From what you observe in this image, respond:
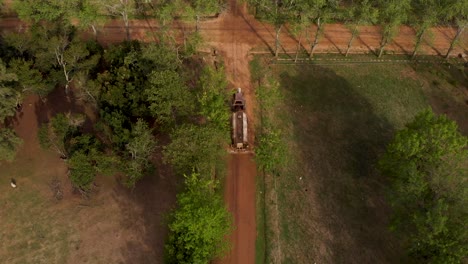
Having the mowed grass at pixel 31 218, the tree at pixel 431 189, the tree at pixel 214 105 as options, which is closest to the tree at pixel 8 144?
the mowed grass at pixel 31 218

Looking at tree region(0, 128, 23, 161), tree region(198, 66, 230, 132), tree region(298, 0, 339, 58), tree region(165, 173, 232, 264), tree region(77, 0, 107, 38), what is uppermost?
tree region(298, 0, 339, 58)

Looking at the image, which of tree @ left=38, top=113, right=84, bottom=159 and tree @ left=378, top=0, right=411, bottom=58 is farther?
tree @ left=378, top=0, right=411, bottom=58

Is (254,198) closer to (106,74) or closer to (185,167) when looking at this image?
(185,167)

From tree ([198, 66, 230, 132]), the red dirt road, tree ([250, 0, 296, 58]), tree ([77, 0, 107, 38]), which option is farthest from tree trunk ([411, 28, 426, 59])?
tree ([77, 0, 107, 38])

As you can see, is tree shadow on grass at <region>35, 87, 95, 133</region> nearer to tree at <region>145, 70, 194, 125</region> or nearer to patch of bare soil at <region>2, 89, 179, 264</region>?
patch of bare soil at <region>2, 89, 179, 264</region>

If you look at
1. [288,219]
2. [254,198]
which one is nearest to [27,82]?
[254,198]

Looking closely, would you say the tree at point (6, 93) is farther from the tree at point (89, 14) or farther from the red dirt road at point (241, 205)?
the red dirt road at point (241, 205)

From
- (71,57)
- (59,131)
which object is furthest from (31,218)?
(71,57)

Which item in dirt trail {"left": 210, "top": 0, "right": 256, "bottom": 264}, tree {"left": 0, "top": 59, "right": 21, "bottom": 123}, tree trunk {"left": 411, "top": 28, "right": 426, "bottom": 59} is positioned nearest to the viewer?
dirt trail {"left": 210, "top": 0, "right": 256, "bottom": 264}
